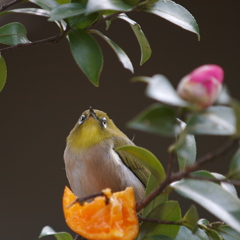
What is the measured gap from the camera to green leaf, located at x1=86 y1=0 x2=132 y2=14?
0.82m

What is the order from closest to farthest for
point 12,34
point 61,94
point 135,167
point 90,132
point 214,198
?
1. point 214,198
2. point 12,34
3. point 135,167
4. point 90,132
5. point 61,94

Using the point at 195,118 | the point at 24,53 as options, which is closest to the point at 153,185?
the point at 195,118

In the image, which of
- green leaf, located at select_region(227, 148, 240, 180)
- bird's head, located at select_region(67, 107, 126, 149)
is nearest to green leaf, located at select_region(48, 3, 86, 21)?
green leaf, located at select_region(227, 148, 240, 180)

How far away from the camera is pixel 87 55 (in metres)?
0.91

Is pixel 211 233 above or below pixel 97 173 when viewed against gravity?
above

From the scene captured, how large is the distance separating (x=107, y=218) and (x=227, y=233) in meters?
0.21

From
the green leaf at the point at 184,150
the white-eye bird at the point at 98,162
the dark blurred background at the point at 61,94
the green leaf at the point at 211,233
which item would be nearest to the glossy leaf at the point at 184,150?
the green leaf at the point at 184,150

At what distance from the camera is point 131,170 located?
1670 mm

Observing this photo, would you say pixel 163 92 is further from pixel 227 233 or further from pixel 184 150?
pixel 227 233

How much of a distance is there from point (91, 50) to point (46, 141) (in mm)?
2644

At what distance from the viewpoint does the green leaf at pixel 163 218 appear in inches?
36.4

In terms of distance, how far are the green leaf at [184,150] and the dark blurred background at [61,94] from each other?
2.17 m

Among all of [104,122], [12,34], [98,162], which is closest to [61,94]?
[104,122]

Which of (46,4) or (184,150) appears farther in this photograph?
(46,4)
